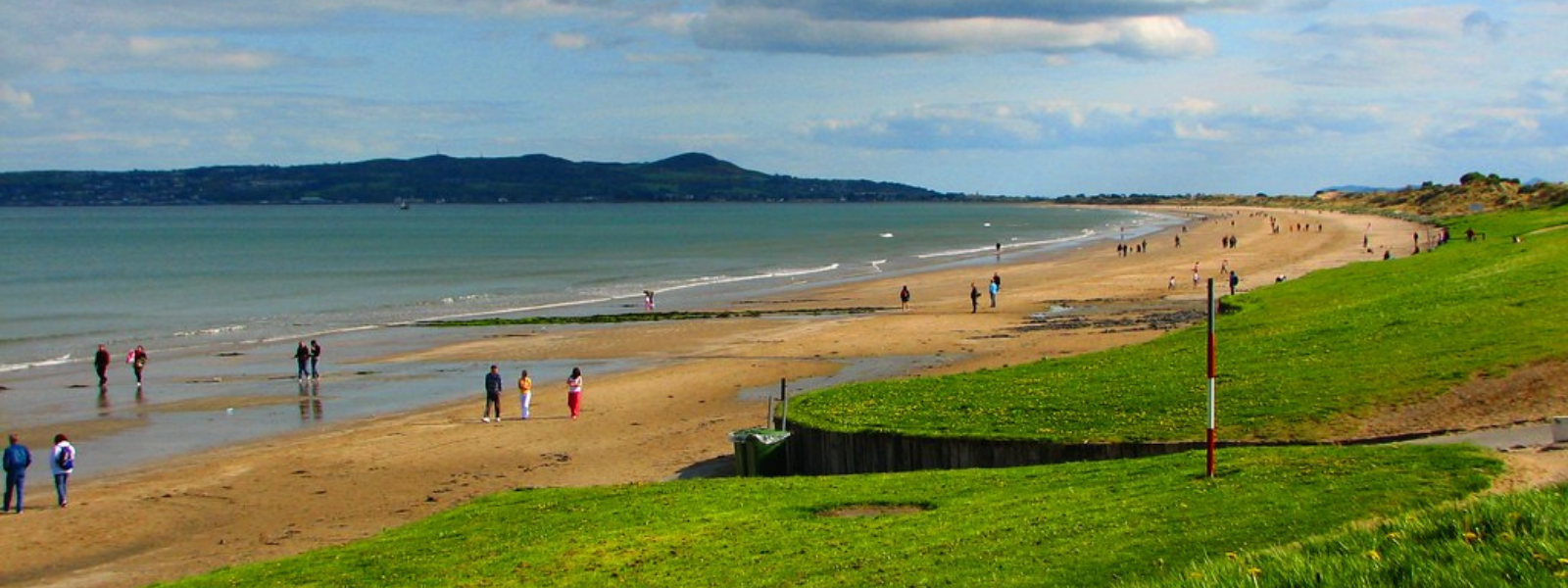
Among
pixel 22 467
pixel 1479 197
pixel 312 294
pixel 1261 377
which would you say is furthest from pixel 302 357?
pixel 1479 197

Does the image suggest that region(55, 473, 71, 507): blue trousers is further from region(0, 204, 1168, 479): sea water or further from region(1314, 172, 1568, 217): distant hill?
region(1314, 172, 1568, 217): distant hill

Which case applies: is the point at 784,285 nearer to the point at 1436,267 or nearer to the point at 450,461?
the point at 1436,267

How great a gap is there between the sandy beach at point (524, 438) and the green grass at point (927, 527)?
4.93 m

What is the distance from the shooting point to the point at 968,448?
21969mm

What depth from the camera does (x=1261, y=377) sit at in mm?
24281

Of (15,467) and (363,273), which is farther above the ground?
(15,467)

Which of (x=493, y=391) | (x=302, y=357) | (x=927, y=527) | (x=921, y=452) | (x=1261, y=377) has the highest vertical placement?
(x=1261, y=377)

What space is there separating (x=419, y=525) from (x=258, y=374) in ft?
87.5

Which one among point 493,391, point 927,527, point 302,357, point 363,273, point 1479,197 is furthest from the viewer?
point 1479,197

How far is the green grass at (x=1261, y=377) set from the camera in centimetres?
2170

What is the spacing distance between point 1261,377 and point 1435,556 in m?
15.6

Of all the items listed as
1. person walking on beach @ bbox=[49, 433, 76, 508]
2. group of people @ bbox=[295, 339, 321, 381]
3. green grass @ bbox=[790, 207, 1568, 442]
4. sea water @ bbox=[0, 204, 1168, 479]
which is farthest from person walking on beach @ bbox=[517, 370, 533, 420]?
person walking on beach @ bbox=[49, 433, 76, 508]

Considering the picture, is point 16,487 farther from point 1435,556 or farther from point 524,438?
point 1435,556

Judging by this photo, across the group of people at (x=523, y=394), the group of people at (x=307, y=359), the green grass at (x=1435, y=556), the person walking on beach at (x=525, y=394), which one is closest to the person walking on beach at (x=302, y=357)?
the group of people at (x=307, y=359)
